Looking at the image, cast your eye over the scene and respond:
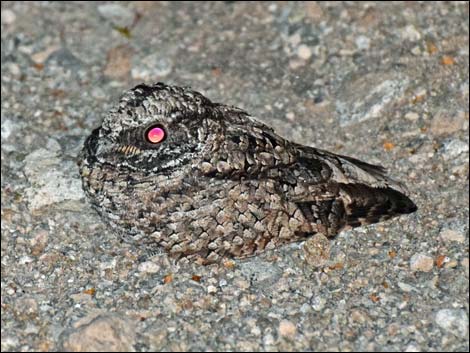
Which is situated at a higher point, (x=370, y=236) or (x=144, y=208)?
(x=144, y=208)

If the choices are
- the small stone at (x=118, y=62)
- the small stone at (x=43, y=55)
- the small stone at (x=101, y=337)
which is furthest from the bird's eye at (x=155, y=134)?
the small stone at (x=43, y=55)

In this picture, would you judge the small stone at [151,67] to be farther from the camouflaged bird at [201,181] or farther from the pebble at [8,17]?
the camouflaged bird at [201,181]

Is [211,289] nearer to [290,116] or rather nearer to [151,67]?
[290,116]

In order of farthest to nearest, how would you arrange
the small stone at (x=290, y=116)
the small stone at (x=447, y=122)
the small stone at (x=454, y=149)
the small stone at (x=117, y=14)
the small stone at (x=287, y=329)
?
the small stone at (x=117, y=14)
the small stone at (x=290, y=116)
the small stone at (x=447, y=122)
the small stone at (x=454, y=149)
the small stone at (x=287, y=329)

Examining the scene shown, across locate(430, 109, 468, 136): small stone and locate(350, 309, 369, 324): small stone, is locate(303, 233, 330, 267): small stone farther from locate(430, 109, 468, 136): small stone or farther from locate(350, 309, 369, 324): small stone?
locate(430, 109, 468, 136): small stone

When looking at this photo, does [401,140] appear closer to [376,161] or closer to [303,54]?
[376,161]

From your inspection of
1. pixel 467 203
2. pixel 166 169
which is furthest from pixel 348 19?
pixel 166 169
